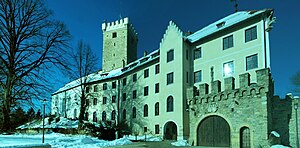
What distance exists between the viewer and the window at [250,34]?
2619 centimetres

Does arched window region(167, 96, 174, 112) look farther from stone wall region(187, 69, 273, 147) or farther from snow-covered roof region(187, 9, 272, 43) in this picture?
snow-covered roof region(187, 9, 272, 43)

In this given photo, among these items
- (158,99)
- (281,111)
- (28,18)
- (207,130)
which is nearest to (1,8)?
(28,18)

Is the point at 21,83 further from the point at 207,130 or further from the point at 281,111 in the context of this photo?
the point at 281,111

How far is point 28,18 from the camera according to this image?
18.8m

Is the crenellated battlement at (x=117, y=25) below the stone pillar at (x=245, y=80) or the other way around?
the other way around

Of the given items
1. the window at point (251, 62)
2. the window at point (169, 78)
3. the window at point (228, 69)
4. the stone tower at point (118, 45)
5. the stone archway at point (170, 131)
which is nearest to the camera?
the window at point (251, 62)

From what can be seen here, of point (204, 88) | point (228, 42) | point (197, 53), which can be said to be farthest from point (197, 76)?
point (204, 88)

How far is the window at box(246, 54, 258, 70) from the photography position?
84.4 ft

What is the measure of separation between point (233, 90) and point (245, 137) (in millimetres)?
3689

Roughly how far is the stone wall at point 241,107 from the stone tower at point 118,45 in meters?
34.8

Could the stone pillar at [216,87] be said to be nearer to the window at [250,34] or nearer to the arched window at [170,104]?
the window at [250,34]

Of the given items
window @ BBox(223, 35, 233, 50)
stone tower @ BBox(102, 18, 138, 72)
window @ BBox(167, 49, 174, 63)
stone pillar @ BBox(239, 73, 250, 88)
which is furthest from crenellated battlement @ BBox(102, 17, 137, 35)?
stone pillar @ BBox(239, 73, 250, 88)

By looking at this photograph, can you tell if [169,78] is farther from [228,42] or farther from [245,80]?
[245,80]

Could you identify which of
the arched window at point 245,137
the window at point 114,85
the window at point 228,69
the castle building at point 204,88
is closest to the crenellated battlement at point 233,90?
the castle building at point 204,88
